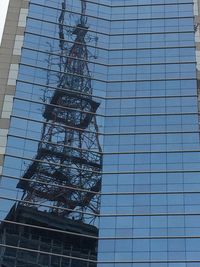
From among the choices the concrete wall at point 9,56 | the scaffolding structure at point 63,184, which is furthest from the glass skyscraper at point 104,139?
the concrete wall at point 9,56

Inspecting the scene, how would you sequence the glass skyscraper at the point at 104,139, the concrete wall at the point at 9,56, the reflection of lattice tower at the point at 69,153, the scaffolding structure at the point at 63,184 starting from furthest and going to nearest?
the concrete wall at the point at 9,56 → the reflection of lattice tower at the point at 69,153 → the glass skyscraper at the point at 104,139 → the scaffolding structure at the point at 63,184

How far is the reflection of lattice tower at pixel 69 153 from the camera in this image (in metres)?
70.2

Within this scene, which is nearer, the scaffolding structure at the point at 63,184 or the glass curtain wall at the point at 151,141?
the scaffolding structure at the point at 63,184

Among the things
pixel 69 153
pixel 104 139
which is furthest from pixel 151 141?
pixel 69 153

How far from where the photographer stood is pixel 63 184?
7175 centimetres

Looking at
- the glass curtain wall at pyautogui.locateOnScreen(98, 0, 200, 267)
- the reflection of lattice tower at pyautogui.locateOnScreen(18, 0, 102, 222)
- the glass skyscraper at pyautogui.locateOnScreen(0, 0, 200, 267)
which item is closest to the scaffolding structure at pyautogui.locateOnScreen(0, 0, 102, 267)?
the reflection of lattice tower at pyautogui.locateOnScreen(18, 0, 102, 222)

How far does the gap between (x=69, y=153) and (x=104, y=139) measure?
4.19m

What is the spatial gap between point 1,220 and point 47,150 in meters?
9.94

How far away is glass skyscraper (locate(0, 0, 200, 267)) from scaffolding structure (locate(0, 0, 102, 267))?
110 mm

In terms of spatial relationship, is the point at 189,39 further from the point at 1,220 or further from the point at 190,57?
the point at 1,220

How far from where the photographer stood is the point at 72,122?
76875 millimetres

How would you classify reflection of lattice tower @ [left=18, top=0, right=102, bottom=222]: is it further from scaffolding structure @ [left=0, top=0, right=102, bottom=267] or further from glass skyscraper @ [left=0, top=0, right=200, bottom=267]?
glass skyscraper @ [left=0, top=0, right=200, bottom=267]

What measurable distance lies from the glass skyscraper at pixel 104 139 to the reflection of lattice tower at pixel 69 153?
0.11 meters

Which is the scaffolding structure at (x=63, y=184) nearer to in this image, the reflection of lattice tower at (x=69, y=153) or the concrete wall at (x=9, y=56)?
the reflection of lattice tower at (x=69, y=153)
